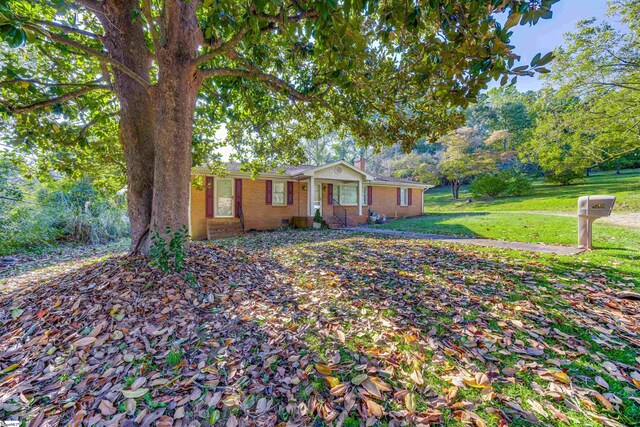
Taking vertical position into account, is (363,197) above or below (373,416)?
above

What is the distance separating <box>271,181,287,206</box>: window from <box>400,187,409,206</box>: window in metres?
9.28

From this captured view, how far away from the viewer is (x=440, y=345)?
2.62 meters

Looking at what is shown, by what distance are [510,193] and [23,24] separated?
30.4m

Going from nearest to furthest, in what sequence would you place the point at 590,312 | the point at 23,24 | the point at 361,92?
the point at 23,24 → the point at 590,312 → the point at 361,92

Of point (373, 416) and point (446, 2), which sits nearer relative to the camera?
point (373, 416)

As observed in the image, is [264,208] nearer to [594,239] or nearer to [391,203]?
[391,203]

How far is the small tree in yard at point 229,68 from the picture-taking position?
2607 millimetres

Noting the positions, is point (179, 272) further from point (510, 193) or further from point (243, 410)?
point (510, 193)

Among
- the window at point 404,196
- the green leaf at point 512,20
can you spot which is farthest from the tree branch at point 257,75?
the window at point 404,196

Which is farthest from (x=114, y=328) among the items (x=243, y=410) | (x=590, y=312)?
(x=590, y=312)

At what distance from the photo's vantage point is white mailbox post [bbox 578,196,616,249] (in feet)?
18.7

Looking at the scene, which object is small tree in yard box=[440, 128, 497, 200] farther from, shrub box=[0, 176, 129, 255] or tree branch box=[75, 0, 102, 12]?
tree branch box=[75, 0, 102, 12]

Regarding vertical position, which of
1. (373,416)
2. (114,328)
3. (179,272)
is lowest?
(373,416)

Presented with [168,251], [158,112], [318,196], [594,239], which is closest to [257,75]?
[158,112]
